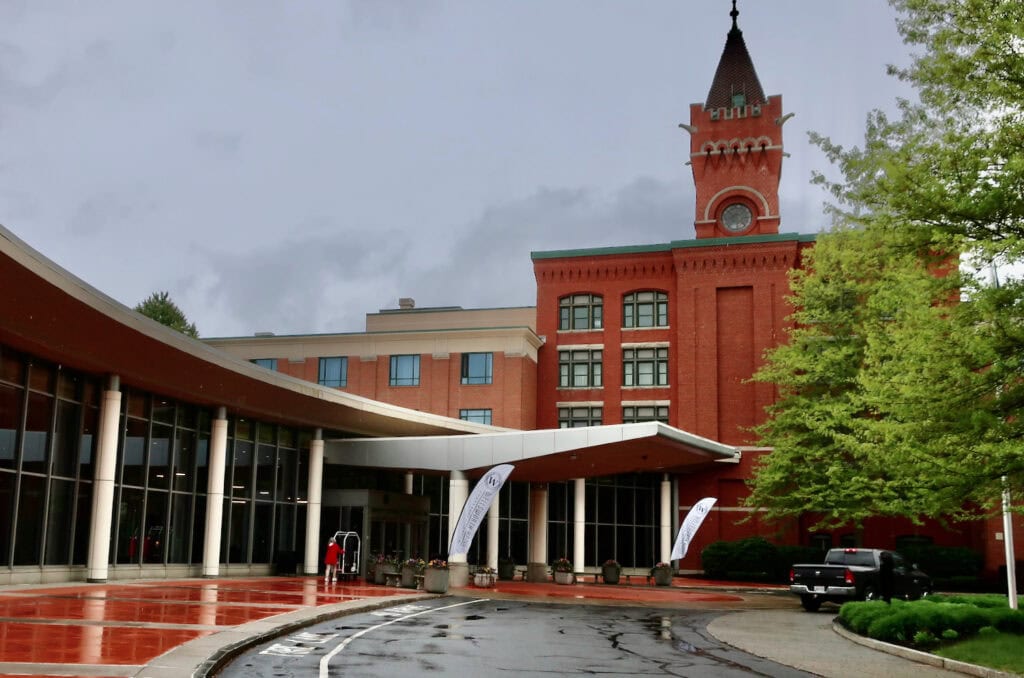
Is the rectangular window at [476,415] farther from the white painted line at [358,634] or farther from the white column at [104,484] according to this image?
the white column at [104,484]

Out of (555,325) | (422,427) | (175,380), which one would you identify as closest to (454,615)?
(175,380)

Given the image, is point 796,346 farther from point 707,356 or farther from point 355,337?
point 355,337

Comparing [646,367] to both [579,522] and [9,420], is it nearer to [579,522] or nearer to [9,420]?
[579,522]

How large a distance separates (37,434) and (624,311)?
3864 centimetres

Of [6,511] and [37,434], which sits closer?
[6,511]

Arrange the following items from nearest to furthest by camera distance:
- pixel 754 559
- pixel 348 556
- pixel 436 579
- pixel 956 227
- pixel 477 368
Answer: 1. pixel 956 227
2. pixel 436 579
3. pixel 348 556
4. pixel 754 559
5. pixel 477 368

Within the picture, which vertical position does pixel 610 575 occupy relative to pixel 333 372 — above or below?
below

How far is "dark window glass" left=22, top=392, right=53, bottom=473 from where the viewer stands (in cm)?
2666

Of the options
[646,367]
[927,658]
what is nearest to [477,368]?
[646,367]

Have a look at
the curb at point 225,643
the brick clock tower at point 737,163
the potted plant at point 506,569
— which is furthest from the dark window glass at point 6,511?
the brick clock tower at point 737,163

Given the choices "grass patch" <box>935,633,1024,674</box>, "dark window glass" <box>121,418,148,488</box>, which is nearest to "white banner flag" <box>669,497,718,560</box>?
"dark window glass" <box>121,418,148,488</box>

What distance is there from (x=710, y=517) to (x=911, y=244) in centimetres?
3987

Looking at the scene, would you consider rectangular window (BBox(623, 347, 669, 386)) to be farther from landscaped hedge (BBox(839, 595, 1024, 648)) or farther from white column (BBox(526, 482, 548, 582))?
landscaped hedge (BBox(839, 595, 1024, 648))

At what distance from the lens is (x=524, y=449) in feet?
125
